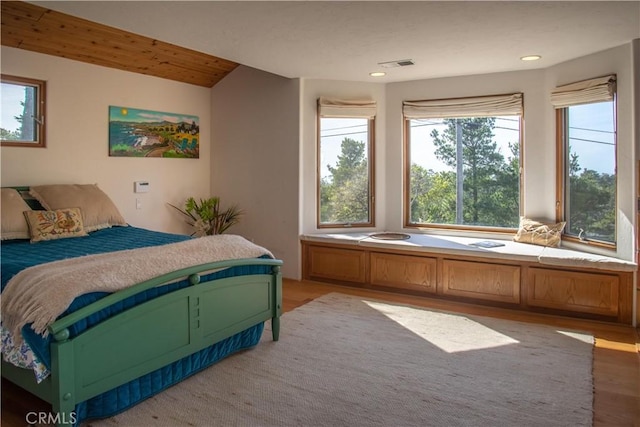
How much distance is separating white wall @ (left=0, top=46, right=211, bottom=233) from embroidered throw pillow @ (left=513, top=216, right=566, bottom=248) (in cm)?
363

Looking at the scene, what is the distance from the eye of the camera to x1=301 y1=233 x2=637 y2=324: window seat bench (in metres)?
3.67

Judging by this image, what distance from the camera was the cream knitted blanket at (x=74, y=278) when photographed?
2.02 meters

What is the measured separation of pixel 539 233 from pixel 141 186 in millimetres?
4038

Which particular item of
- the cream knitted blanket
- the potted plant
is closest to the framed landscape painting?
the potted plant

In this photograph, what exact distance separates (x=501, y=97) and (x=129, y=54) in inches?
146

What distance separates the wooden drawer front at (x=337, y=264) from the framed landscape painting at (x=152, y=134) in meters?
1.92

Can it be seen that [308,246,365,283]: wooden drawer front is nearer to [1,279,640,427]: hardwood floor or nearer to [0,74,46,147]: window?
[1,279,640,427]: hardwood floor

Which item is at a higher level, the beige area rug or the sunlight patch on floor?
the sunlight patch on floor

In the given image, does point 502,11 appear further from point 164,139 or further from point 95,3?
point 164,139

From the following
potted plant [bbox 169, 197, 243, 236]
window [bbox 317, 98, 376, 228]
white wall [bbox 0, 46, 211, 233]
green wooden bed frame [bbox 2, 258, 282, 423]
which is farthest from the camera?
potted plant [bbox 169, 197, 243, 236]

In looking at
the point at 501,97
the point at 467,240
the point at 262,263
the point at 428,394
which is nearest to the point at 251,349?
the point at 262,263

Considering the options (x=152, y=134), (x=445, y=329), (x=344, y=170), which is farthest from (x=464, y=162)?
(x=152, y=134)

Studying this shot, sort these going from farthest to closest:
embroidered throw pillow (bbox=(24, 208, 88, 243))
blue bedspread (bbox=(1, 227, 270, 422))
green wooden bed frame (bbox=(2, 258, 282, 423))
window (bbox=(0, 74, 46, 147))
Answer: window (bbox=(0, 74, 46, 147)) < embroidered throw pillow (bbox=(24, 208, 88, 243)) < blue bedspread (bbox=(1, 227, 270, 422)) < green wooden bed frame (bbox=(2, 258, 282, 423))

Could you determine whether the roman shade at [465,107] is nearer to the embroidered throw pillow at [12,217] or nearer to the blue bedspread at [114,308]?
the blue bedspread at [114,308]
